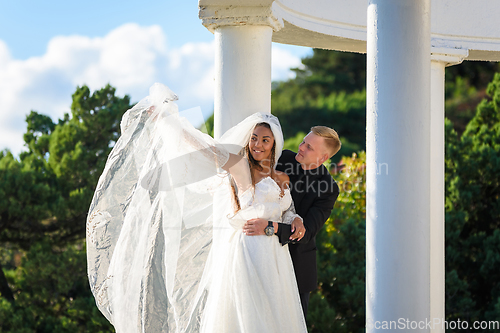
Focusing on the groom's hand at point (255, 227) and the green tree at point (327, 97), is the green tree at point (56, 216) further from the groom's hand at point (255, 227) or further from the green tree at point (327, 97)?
the green tree at point (327, 97)

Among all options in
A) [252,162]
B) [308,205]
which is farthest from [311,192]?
[252,162]

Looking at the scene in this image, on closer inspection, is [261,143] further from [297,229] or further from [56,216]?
[56,216]

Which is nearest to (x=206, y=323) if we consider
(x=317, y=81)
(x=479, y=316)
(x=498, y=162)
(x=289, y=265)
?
(x=289, y=265)

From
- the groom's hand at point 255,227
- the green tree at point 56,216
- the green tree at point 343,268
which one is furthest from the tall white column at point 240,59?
the green tree at point 56,216

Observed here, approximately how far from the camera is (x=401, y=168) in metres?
4.70

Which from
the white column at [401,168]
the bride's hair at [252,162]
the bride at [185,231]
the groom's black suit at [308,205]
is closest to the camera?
the white column at [401,168]

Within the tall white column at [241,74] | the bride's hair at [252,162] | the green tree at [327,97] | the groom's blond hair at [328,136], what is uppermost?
the green tree at [327,97]

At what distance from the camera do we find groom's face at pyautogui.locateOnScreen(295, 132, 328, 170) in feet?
21.6

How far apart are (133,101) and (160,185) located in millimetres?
9791

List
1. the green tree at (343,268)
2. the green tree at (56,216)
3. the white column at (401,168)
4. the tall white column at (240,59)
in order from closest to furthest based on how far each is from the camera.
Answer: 1. the white column at (401,168)
2. the tall white column at (240,59)
3. the green tree at (343,268)
4. the green tree at (56,216)

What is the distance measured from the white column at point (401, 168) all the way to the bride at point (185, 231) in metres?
1.46

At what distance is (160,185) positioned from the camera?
5.99m

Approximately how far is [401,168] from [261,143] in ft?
6.22

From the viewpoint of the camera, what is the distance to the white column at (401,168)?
4.70m
